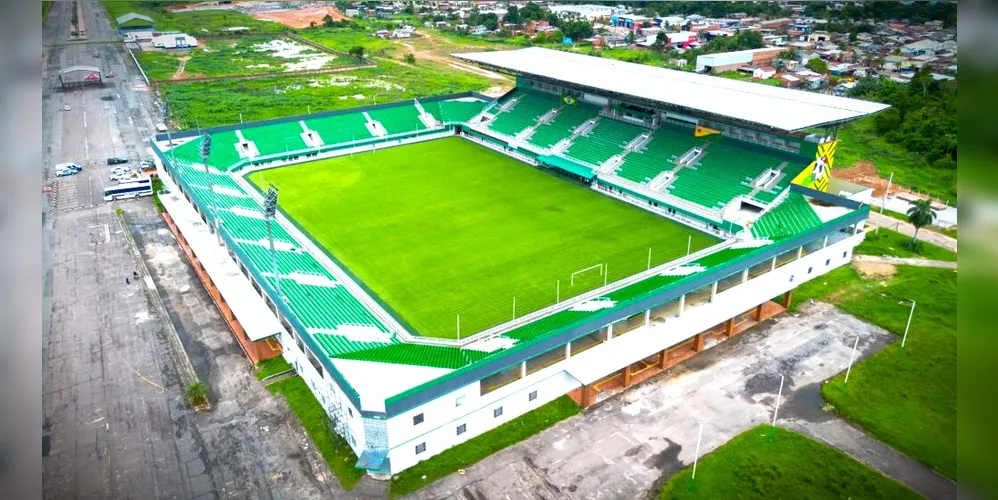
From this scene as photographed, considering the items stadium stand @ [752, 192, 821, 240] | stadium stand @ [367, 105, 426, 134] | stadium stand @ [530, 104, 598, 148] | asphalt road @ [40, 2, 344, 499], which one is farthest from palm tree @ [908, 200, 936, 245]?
stadium stand @ [367, 105, 426, 134]

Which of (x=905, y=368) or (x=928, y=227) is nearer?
(x=905, y=368)

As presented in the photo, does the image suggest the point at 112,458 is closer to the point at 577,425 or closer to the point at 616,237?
the point at 577,425

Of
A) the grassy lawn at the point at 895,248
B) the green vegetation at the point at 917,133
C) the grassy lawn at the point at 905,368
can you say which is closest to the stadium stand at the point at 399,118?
the grassy lawn at the point at 905,368

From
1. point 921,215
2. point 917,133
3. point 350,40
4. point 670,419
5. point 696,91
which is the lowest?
point 670,419

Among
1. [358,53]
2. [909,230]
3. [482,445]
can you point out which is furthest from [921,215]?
[358,53]

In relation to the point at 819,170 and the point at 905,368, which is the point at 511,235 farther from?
the point at 905,368

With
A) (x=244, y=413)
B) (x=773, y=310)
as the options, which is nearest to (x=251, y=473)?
(x=244, y=413)
